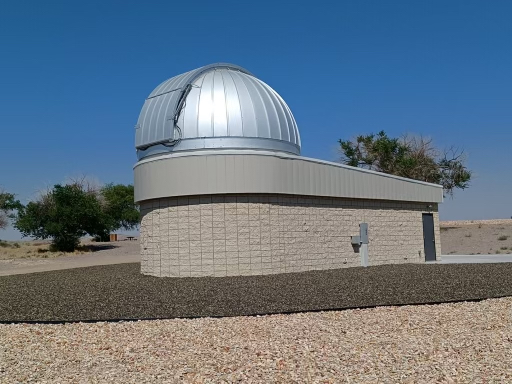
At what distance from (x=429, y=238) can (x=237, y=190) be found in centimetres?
1074

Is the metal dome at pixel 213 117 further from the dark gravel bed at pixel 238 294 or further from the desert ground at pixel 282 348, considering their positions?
the desert ground at pixel 282 348

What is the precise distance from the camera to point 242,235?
48.0 feet

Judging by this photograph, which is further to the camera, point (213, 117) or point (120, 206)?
point (120, 206)

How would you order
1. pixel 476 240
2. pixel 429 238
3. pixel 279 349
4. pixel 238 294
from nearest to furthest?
pixel 279 349 < pixel 238 294 < pixel 429 238 < pixel 476 240

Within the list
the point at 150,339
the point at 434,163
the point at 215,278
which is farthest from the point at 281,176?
the point at 434,163

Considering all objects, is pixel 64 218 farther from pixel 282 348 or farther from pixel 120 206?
pixel 282 348

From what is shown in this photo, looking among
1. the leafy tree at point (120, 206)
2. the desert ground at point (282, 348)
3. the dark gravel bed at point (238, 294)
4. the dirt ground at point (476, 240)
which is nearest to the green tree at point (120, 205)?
the leafy tree at point (120, 206)

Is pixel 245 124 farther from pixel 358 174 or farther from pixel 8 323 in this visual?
pixel 8 323

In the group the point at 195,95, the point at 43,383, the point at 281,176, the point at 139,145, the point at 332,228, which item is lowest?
the point at 43,383

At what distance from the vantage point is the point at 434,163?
44469 mm

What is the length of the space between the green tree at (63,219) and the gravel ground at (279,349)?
31.1m

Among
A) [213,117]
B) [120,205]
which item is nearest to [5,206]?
[120,205]

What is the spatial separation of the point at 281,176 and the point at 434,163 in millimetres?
32815

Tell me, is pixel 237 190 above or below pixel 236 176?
below
